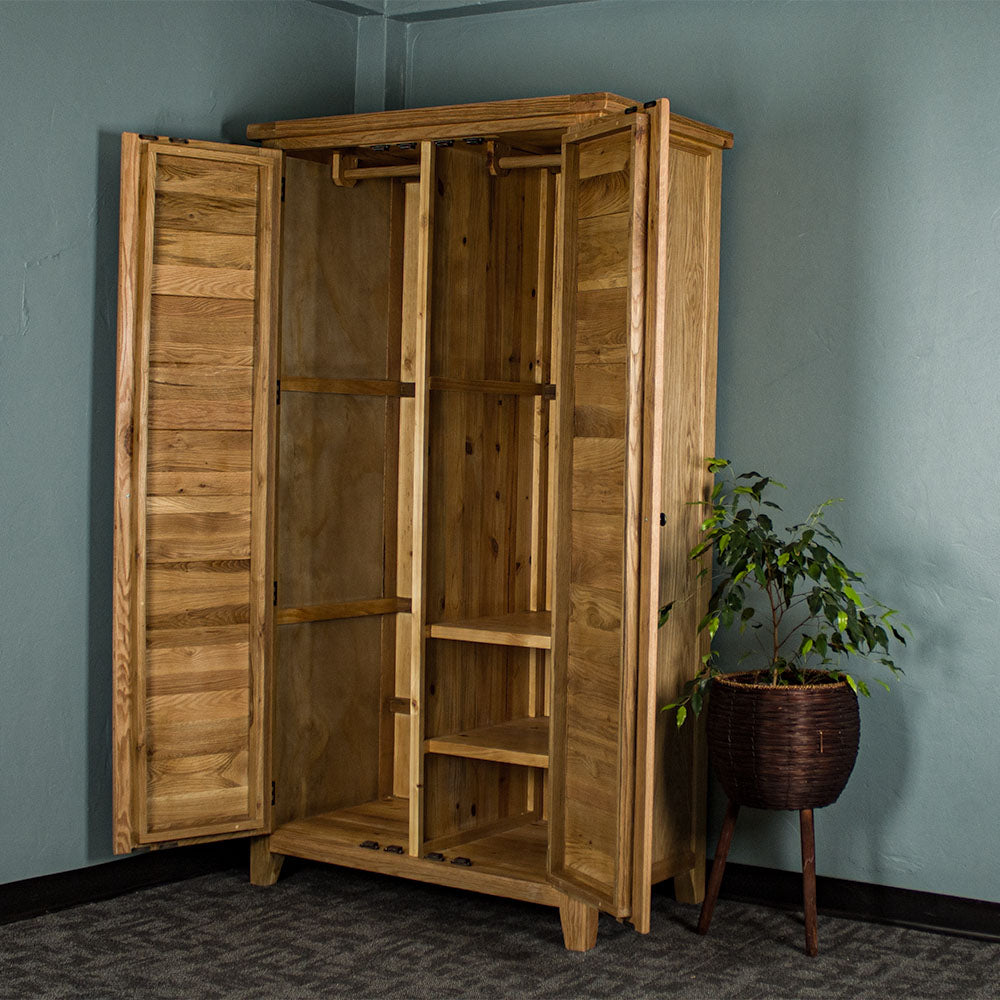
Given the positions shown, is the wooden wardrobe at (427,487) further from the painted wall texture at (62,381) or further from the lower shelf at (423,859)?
the painted wall texture at (62,381)

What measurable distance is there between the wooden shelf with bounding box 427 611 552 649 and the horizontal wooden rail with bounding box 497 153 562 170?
1.39 meters

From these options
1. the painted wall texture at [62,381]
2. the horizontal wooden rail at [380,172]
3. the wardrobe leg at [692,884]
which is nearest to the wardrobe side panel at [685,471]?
the wardrobe leg at [692,884]

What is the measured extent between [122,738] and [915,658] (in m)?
2.33

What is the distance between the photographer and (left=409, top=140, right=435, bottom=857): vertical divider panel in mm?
4004

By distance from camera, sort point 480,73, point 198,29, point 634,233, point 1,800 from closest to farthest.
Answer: point 634,233 < point 1,800 < point 198,29 < point 480,73

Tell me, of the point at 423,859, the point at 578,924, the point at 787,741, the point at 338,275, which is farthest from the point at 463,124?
the point at 578,924

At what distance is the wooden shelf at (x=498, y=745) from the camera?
400cm

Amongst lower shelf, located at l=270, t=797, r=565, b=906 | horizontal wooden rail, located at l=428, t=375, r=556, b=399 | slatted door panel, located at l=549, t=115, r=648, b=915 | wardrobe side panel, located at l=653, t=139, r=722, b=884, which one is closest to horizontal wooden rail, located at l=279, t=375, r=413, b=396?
horizontal wooden rail, located at l=428, t=375, r=556, b=399

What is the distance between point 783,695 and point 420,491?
1.21m

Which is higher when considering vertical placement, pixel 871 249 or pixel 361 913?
pixel 871 249

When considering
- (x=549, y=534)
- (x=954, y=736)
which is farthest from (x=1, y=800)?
(x=954, y=736)

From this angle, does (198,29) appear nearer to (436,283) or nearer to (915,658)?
(436,283)

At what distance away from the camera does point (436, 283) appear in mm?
4078

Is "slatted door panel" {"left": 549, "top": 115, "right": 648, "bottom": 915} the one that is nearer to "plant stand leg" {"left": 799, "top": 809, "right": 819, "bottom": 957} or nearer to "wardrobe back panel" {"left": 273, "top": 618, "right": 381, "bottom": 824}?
"plant stand leg" {"left": 799, "top": 809, "right": 819, "bottom": 957}
